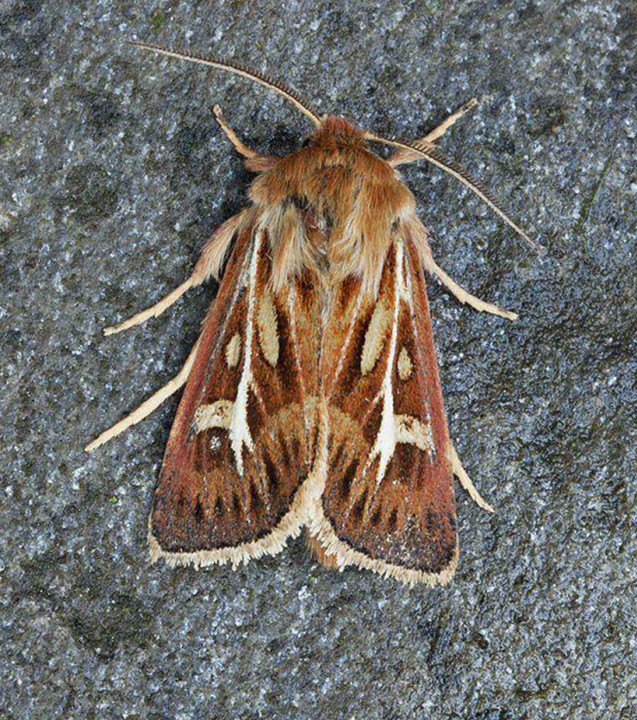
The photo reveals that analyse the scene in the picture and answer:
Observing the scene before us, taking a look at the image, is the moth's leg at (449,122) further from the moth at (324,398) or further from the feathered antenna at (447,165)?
the moth at (324,398)

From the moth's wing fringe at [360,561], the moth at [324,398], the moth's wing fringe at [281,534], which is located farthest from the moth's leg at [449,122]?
the moth's wing fringe at [360,561]

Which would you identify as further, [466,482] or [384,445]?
[466,482]

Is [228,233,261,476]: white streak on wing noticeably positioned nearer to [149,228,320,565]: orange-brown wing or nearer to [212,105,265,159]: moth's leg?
[149,228,320,565]: orange-brown wing

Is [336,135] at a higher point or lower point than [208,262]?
higher

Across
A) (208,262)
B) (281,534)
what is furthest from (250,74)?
(281,534)

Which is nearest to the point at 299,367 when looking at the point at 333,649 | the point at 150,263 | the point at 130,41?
the point at 150,263

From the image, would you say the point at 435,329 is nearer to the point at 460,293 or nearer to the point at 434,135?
the point at 460,293

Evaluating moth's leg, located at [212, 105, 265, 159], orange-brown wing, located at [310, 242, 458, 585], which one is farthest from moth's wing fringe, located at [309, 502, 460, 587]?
moth's leg, located at [212, 105, 265, 159]
